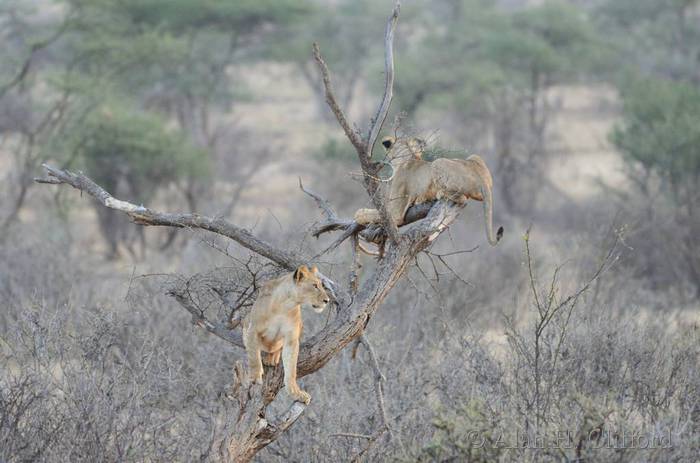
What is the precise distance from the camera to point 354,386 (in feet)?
28.9

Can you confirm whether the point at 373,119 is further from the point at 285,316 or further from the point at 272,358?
the point at 272,358

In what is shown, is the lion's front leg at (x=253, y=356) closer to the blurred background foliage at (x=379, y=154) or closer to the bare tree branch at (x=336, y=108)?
the blurred background foliage at (x=379, y=154)

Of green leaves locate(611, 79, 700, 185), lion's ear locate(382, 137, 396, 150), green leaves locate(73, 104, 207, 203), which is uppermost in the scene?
lion's ear locate(382, 137, 396, 150)

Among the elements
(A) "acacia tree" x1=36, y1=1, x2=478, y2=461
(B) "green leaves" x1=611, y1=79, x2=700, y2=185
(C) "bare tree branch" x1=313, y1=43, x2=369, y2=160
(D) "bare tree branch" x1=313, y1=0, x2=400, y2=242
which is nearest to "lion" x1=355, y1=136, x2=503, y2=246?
(A) "acacia tree" x1=36, y1=1, x2=478, y2=461

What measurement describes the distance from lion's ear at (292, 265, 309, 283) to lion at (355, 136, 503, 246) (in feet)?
4.46

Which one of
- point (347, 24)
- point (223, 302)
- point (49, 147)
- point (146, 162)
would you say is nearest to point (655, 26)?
point (347, 24)

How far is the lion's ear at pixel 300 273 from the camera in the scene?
5430 mm

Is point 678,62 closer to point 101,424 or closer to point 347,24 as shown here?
point 347,24

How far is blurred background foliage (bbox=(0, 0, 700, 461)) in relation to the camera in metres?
7.93

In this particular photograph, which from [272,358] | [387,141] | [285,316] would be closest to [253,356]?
[272,358]

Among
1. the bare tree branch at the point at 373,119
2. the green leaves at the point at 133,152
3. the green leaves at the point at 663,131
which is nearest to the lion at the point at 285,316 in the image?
the bare tree branch at the point at 373,119

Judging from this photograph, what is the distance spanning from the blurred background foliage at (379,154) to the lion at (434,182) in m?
0.16

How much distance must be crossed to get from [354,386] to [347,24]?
3405 cm

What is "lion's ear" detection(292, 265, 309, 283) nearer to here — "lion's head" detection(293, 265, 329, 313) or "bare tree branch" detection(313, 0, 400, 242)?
"lion's head" detection(293, 265, 329, 313)
